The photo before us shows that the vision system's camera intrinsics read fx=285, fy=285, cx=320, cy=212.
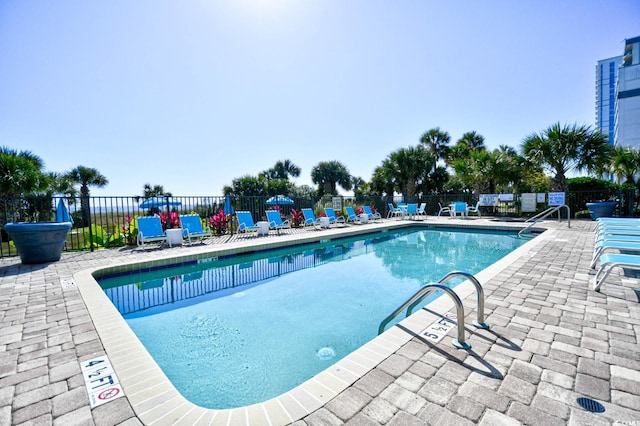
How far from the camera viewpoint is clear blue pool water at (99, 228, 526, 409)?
278 cm

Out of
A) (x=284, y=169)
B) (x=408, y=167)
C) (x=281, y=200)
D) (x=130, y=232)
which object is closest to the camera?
(x=130, y=232)

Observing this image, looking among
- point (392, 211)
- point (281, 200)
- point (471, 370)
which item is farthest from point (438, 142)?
Answer: point (471, 370)

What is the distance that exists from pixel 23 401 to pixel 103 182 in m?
38.3

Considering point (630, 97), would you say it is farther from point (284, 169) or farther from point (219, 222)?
point (219, 222)

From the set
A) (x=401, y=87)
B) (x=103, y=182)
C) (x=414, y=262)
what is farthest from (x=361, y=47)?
(x=103, y=182)

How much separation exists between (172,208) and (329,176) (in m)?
23.5

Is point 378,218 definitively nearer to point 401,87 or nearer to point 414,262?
point 401,87

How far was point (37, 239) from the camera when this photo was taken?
590 cm

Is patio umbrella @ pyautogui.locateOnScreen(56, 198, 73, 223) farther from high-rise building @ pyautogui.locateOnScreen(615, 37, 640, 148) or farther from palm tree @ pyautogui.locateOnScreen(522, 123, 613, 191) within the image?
high-rise building @ pyautogui.locateOnScreen(615, 37, 640, 148)

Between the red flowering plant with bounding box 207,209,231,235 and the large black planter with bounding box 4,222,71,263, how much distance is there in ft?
16.6

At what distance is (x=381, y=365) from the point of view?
6.77 feet

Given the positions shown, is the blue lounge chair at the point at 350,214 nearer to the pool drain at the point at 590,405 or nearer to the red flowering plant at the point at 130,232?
the red flowering plant at the point at 130,232

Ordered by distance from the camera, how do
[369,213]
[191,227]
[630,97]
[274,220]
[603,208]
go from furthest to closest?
[630,97]
[369,213]
[603,208]
[274,220]
[191,227]

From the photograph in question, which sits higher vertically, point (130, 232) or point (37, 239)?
point (37, 239)
